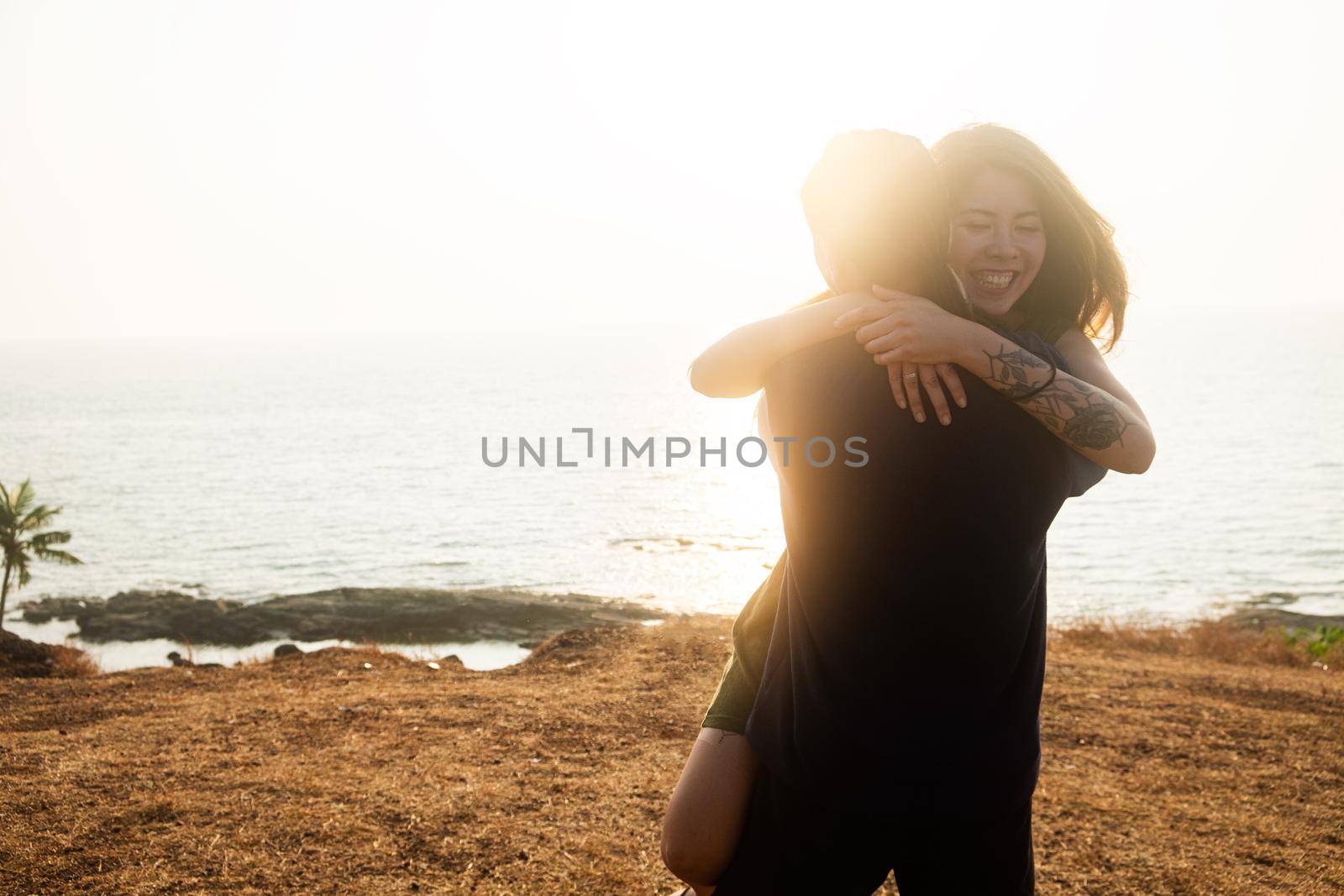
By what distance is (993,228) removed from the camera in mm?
2566

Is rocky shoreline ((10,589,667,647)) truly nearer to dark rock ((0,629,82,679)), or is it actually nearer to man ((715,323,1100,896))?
dark rock ((0,629,82,679))

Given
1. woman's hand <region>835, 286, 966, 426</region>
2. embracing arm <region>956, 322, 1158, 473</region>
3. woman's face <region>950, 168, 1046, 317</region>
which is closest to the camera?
woman's hand <region>835, 286, 966, 426</region>

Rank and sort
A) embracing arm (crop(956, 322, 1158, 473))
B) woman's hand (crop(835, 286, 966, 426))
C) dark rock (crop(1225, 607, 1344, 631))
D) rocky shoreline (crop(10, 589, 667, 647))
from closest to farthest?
woman's hand (crop(835, 286, 966, 426))
embracing arm (crop(956, 322, 1158, 473))
dark rock (crop(1225, 607, 1344, 631))
rocky shoreline (crop(10, 589, 667, 647))

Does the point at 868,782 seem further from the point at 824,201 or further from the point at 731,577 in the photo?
the point at 731,577

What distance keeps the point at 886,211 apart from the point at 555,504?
53140 millimetres

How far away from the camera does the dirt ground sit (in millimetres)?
4910

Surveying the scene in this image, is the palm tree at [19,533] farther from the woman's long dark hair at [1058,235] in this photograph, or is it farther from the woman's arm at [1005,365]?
the woman's arm at [1005,365]

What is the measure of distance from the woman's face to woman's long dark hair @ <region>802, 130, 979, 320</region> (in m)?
0.49

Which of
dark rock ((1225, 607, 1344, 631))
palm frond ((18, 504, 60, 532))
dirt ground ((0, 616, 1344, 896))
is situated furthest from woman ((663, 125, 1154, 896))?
palm frond ((18, 504, 60, 532))

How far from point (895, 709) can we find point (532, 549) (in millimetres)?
40347

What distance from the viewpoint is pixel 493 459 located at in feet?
246

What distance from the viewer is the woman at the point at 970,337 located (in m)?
1.96

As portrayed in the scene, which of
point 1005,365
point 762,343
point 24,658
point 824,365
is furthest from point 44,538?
point 1005,365

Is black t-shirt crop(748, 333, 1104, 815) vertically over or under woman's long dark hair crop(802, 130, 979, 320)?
under
